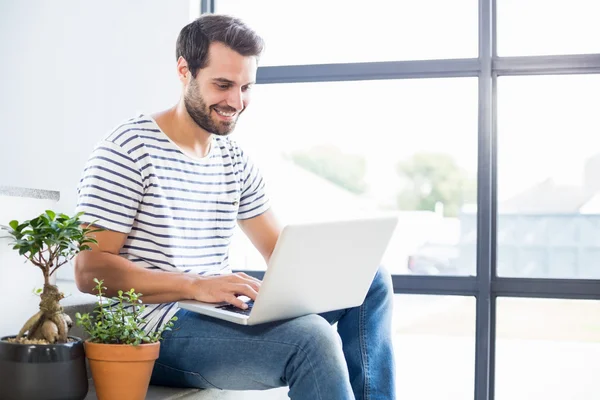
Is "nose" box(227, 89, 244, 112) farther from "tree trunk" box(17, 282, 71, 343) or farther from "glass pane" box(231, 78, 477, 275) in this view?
"glass pane" box(231, 78, 477, 275)

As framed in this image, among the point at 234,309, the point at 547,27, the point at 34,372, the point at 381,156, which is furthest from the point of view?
the point at 381,156

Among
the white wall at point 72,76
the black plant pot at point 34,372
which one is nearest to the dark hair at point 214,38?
the black plant pot at point 34,372

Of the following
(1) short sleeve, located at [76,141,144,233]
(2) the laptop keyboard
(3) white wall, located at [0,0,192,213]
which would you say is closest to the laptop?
(2) the laptop keyboard

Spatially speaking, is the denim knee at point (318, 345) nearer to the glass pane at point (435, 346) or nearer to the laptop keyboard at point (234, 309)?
the laptop keyboard at point (234, 309)

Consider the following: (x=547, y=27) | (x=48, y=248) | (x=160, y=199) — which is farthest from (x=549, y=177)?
(x=48, y=248)

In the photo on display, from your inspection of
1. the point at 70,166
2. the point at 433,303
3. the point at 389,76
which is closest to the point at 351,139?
the point at 389,76

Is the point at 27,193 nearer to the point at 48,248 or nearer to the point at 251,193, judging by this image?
the point at 48,248

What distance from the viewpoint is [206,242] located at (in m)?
1.82

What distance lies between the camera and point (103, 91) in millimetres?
2850

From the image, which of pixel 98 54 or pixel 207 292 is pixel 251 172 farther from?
pixel 98 54

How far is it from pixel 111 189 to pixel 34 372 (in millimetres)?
451

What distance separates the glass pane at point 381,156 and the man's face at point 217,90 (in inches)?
37.9

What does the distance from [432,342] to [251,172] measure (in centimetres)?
110

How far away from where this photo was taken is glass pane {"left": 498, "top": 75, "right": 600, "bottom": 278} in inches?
102
